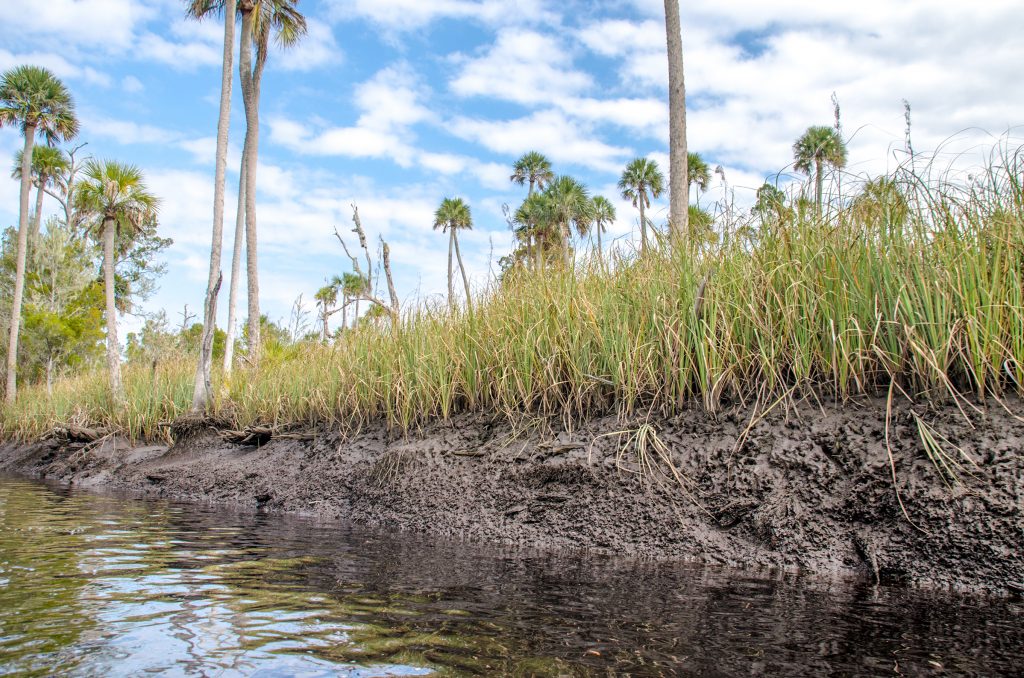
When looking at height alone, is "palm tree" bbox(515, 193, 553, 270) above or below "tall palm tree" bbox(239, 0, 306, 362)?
above

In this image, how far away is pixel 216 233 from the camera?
12.1m

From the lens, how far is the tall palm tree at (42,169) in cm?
2967

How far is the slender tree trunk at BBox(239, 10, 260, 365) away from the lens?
17.3 m

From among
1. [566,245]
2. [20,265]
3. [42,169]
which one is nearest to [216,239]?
[566,245]

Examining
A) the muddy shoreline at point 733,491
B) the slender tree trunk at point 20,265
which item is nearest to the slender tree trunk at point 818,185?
the muddy shoreline at point 733,491

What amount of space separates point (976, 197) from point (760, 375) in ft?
5.52

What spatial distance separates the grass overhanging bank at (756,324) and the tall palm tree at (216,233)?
496 cm

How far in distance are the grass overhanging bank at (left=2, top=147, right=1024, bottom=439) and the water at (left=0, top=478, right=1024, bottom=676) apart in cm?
138

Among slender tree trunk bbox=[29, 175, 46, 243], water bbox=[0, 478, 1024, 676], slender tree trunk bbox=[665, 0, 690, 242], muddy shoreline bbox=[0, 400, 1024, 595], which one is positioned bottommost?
water bbox=[0, 478, 1024, 676]

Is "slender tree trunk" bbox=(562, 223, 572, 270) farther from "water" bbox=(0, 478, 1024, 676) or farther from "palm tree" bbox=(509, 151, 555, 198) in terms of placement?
"palm tree" bbox=(509, 151, 555, 198)

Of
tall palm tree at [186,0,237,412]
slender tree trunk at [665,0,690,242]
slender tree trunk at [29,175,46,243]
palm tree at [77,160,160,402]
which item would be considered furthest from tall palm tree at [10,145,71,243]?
slender tree trunk at [665,0,690,242]

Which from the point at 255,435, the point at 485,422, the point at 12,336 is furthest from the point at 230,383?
the point at 12,336

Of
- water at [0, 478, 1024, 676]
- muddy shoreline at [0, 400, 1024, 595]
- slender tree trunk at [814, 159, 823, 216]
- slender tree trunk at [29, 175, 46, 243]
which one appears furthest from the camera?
slender tree trunk at [29, 175, 46, 243]

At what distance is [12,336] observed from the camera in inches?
915
